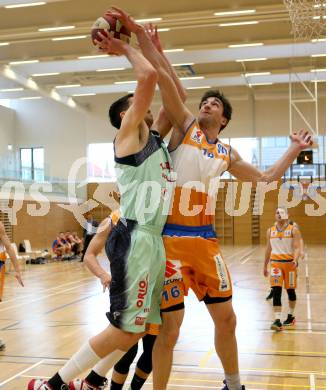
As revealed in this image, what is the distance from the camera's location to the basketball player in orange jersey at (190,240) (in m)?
3.78

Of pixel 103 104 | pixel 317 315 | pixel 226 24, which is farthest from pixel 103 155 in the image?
pixel 317 315

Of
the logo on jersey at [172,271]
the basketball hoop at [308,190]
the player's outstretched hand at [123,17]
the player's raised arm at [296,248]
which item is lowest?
the player's raised arm at [296,248]

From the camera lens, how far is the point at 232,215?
31.9m

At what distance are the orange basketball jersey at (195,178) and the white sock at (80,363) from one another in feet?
3.32

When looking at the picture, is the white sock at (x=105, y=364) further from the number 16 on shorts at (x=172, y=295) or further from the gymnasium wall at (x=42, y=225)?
the gymnasium wall at (x=42, y=225)

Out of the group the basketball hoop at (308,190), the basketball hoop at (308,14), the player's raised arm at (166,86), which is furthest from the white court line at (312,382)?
the basketball hoop at (308,190)

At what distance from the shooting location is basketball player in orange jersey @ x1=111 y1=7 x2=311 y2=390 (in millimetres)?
3777

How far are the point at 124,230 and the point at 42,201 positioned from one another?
2307cm

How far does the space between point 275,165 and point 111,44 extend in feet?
5.35

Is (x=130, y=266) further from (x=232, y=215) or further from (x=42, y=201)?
(x=232, y=215)

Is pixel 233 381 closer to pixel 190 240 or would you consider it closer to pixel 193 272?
pixel 193 272

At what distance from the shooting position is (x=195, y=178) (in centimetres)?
393

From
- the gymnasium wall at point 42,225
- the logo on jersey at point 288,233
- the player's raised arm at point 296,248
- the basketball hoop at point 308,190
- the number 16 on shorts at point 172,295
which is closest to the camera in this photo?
the number 16 on shorts at point 172,295

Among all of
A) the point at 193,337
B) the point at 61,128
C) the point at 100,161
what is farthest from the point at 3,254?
the point at 61,128
